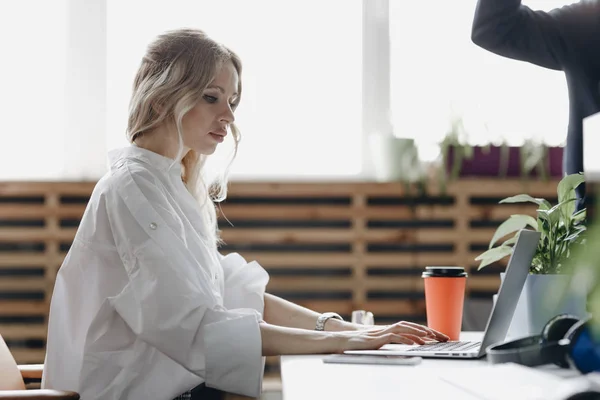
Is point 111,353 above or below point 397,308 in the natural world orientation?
above

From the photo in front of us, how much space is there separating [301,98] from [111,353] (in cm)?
208

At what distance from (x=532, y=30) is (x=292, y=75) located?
170 cm

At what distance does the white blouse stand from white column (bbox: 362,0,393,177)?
5.87 ft

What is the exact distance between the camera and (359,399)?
2.68 feet

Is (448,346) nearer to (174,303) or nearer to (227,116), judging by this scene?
(174,303)

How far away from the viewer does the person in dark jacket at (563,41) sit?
1645 millimetres

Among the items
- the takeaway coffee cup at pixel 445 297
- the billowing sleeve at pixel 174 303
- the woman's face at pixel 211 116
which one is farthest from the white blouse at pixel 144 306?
the takeaway coffee cup at pixel 445 297

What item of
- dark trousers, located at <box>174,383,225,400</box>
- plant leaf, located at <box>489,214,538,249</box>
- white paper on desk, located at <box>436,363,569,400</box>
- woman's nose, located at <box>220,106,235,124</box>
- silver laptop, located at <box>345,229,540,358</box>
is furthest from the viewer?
woman's nose, located at <box>220,106,235,124</box>

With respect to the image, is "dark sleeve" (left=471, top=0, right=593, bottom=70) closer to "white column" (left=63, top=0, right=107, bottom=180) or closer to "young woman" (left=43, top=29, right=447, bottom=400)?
"young woman" (left=43, top=29, right=447, bottom=400)

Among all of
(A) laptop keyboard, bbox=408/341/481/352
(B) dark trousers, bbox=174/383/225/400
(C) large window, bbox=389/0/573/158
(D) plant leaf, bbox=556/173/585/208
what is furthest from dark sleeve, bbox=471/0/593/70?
(C) large window, bbox=389/0/573/158

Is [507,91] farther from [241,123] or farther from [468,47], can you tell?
[241,123]

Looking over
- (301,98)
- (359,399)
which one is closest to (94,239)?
(359,399)

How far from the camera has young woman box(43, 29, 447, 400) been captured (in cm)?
128

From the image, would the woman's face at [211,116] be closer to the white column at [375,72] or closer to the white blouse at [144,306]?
the white blouse at [144,306]
